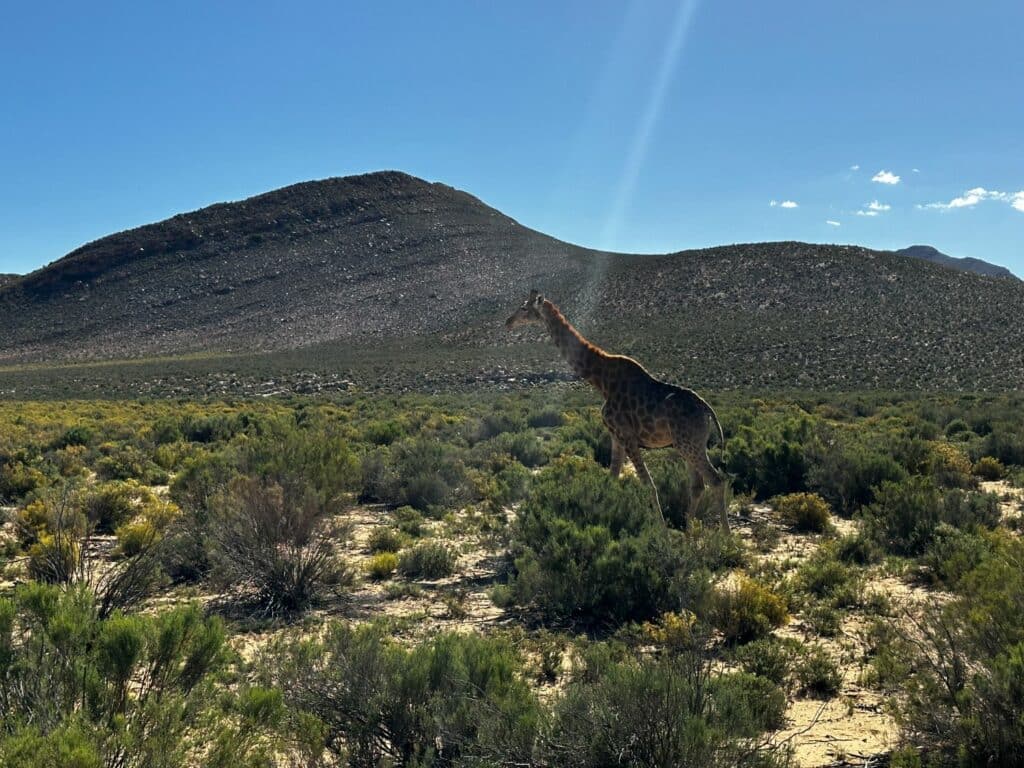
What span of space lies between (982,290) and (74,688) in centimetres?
5880

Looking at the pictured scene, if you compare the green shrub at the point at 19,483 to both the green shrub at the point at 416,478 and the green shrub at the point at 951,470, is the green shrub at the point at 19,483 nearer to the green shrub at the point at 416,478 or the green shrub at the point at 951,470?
the green shrub at the point at 416,478

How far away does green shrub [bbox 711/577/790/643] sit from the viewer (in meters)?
6.34

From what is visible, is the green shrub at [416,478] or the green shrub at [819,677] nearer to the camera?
the green shrub at [819,677]

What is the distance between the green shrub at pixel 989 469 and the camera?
13.6m

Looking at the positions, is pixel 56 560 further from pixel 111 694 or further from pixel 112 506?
pixel 112 506

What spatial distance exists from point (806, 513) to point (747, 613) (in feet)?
14.5

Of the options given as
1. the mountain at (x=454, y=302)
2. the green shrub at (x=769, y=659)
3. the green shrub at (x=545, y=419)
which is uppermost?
the mountain at (x=454, y=302)

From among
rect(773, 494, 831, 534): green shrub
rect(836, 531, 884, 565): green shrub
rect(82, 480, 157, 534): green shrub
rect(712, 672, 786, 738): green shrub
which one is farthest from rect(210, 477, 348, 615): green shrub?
rect(773, 494, 831, 534): green shrub

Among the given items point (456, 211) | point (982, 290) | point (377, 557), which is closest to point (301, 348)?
point (456, 211)

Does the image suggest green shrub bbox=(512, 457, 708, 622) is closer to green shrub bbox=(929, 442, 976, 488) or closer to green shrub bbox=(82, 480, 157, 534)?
green shrub bbox=(82, 480, 157, 534)

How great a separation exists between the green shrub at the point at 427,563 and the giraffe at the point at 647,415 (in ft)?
7.97

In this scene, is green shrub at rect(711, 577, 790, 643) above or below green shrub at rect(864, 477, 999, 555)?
below

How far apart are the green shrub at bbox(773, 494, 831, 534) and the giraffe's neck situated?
10.2 feet

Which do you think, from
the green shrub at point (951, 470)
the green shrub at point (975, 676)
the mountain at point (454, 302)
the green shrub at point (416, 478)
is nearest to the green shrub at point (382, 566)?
the green shrub at point (416, 478)
